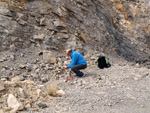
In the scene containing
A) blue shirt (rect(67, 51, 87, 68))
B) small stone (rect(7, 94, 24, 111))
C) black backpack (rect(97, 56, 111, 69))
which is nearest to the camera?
small stone (rect(7, 94, 24, 111))

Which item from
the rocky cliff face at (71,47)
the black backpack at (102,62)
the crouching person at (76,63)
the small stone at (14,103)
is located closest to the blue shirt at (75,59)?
the crouching person at (76,63)

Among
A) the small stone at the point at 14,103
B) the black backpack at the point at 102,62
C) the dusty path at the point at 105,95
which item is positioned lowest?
the dusty path at the point at 105,95

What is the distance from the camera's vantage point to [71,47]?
28.8ft

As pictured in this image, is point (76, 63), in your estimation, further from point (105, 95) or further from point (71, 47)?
point (71, 47)

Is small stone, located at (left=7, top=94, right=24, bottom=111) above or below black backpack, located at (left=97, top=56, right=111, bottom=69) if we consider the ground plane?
below

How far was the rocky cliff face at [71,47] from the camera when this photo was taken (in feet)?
14.0

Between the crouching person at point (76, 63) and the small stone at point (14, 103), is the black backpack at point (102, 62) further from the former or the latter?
the small stone at point (14, 103)

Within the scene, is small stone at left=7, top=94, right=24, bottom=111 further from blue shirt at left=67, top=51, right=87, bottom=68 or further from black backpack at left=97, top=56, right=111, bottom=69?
black backpack at left=97, top=56, right=111, bottom=69

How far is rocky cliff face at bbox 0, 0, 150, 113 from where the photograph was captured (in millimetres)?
4270

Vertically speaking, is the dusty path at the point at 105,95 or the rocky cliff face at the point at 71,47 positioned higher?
the rocky cliff face at the point at 71,47

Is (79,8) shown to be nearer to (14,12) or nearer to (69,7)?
(69,7)

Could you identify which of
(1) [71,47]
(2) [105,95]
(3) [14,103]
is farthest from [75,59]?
(3) [14,103]

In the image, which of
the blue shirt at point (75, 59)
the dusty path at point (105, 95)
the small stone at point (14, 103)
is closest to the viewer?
the small stone at point (14, 103)

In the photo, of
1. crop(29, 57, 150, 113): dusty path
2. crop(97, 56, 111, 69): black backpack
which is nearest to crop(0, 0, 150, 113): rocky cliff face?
crop(29, 57, 150, 113): dusty path
